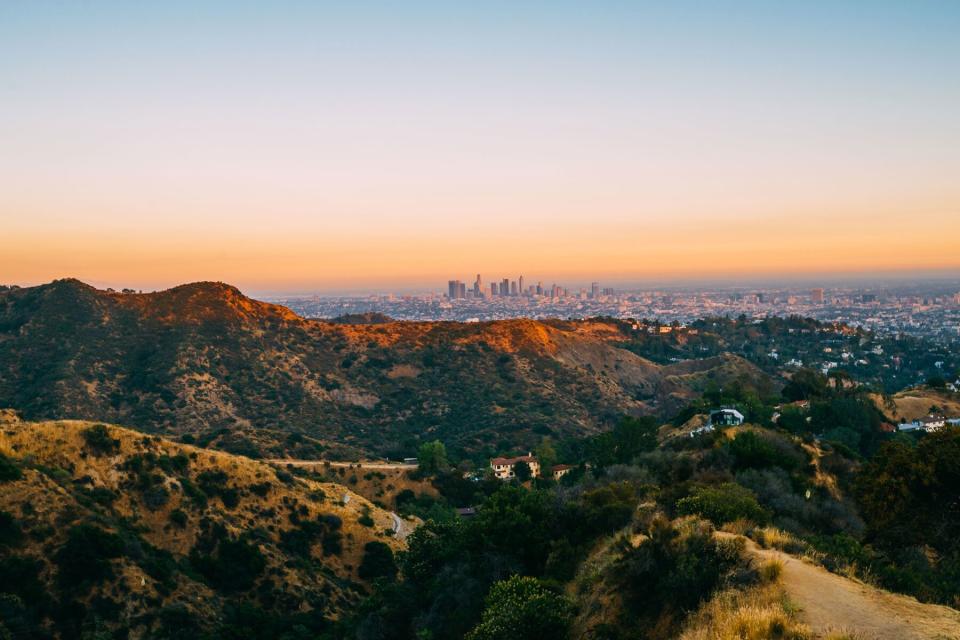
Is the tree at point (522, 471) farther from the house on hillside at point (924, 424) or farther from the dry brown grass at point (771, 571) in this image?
the dry brown grass at point (771, 571)

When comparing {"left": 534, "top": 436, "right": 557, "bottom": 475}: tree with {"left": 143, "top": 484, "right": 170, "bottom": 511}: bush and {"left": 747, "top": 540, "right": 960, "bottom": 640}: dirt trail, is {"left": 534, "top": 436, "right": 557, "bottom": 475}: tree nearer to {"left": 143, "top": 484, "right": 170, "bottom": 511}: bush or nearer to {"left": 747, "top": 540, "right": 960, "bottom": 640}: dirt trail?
{"left": 143, "top": 484, "right": 170, "bottom": 511}: bush

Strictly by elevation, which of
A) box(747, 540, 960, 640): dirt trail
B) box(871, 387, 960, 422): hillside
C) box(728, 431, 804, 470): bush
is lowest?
box(871, 387, 960, 422): hillside

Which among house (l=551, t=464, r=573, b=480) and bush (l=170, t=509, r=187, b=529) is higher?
bush (l=170, t=509, r=187, b=529)

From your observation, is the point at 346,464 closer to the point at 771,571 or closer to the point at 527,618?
the point at 527,618

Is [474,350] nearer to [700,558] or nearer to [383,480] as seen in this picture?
[383,480]

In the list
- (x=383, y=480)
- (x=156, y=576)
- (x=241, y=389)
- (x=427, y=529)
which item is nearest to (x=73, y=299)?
(x=241, y=389)

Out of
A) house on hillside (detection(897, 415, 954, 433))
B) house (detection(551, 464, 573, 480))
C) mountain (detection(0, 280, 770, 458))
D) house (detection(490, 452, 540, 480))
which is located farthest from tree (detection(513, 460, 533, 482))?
house on hillside (detection(897, 415, 954, 433))
